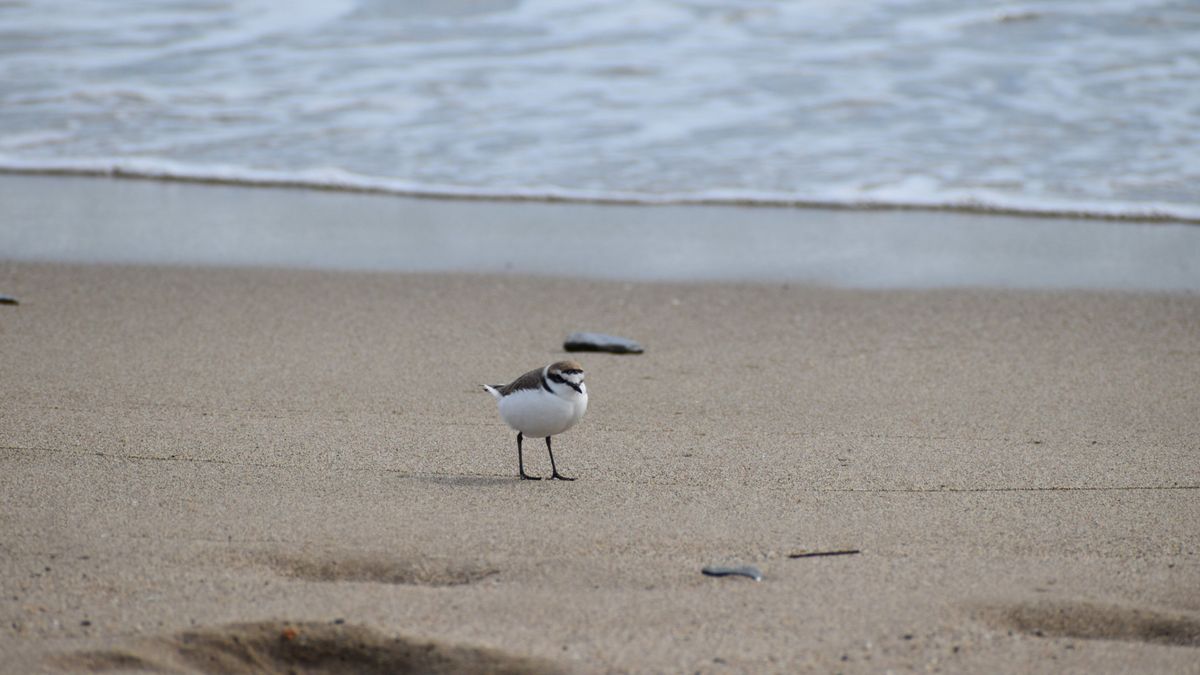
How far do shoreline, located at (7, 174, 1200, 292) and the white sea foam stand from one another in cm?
31

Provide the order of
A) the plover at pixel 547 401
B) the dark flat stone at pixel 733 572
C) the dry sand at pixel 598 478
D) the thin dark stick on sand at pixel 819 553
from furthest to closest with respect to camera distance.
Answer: the plover at pixel 547 401, the thin dark stick on sand at pixel 819 553, the dark flat stone at pixel 733 572, the dry sand at pixel 598 478

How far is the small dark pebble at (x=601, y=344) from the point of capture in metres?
5.99

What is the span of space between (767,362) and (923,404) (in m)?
0.83

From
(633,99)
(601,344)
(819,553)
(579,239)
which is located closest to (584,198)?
(579,239)

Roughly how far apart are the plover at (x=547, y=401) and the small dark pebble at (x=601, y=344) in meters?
1.62

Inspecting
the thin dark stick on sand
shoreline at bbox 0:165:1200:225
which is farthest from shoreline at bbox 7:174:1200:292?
the thin dark stick on sand

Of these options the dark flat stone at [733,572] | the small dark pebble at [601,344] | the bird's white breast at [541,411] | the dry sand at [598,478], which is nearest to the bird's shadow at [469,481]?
the dry sand at [598,478]

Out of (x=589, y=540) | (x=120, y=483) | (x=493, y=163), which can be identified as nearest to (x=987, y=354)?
(x=589, y=540)

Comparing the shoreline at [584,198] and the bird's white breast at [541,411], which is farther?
the shoreline at [584,198]

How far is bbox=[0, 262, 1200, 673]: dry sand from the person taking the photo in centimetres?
311

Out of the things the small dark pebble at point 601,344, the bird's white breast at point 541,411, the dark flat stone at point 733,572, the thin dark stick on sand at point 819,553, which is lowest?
the small dark pebble at point 601,344

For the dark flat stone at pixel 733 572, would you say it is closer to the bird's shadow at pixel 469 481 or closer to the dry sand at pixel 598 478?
the dry sand at pixel 598 478

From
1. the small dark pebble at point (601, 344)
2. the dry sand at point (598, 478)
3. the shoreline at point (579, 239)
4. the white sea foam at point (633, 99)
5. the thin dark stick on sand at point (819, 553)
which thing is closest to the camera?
the dry sand at point (598, 478)

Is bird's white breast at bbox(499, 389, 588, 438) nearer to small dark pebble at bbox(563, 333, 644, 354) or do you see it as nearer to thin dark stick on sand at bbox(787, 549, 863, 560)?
thin dark stick on sand at bbox(787, 549, 863, 560)
